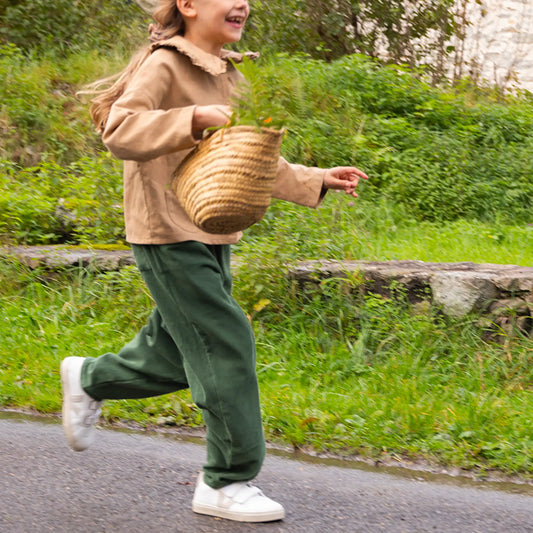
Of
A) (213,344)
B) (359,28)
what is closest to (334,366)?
(213,344)

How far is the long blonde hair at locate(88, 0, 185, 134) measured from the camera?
113 inches

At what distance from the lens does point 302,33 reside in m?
10.4

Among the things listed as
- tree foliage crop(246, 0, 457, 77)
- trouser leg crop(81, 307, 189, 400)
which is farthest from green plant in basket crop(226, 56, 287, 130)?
tree foliage crop(246, 0, 457, 77)

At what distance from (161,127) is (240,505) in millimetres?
1330

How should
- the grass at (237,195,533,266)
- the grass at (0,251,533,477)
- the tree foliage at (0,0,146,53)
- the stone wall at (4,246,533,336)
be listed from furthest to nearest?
the tree foliage at (0,0,146,53), the grass at (237,195,533,266), the stone wall at (4,246,533,336), the grass at (0,251,533,477)

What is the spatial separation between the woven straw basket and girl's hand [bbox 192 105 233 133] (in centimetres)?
5

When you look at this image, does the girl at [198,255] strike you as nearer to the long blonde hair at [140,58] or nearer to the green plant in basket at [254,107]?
the long blonde hair at [140,58]

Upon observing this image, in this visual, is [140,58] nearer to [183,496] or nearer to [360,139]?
[183,496]

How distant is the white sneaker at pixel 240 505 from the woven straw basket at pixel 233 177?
3.22 feet

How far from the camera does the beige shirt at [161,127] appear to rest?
8.55ft

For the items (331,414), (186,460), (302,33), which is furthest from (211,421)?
(302,33)

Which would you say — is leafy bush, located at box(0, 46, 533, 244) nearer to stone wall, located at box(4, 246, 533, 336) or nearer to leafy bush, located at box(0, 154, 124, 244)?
leafy bush, located at box(0, 154, 124, 244)

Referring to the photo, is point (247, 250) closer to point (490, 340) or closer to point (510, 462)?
point (490, 340)

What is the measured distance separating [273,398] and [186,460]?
69 cm
